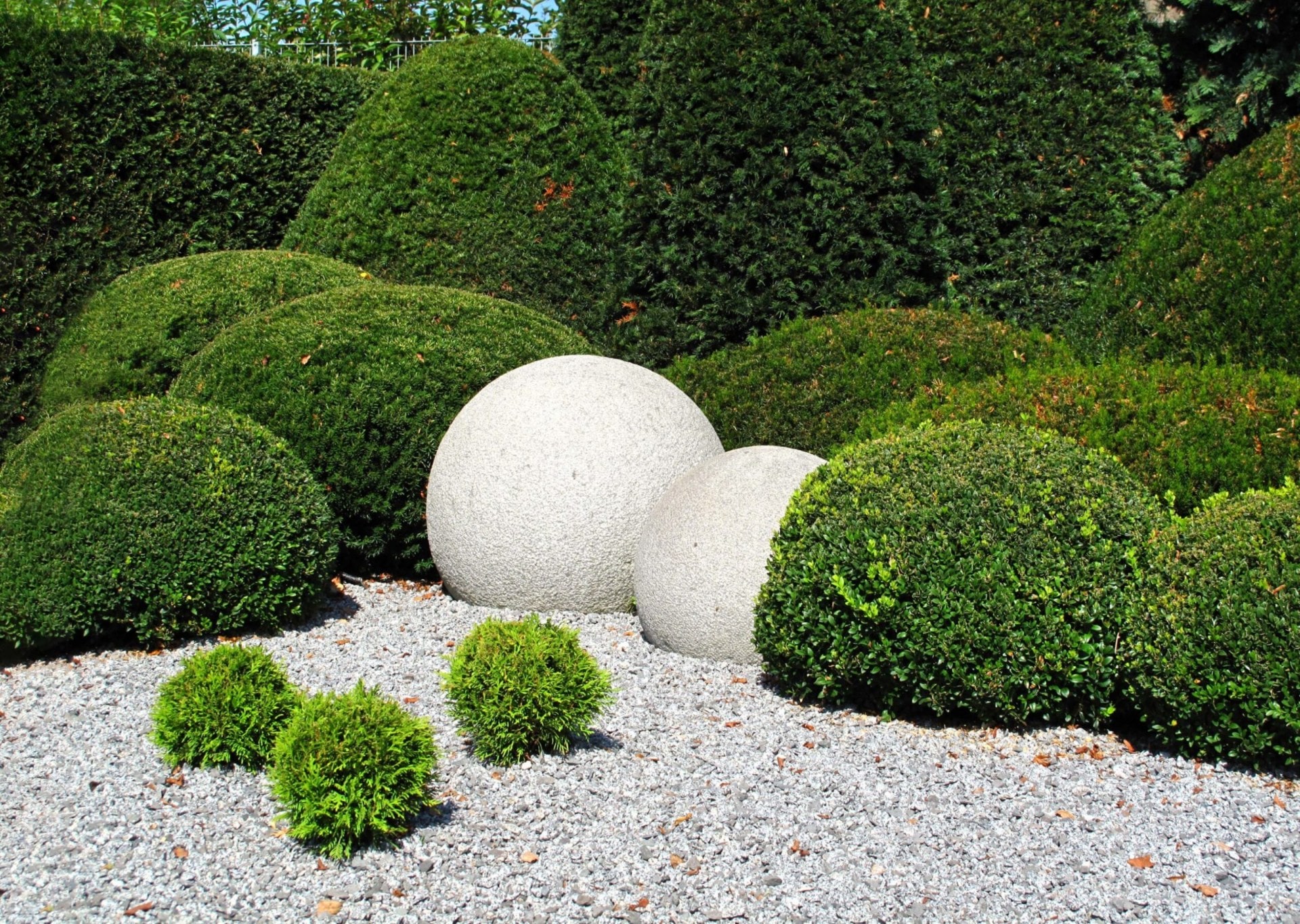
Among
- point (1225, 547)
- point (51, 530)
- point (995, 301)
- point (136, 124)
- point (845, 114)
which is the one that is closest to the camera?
point (1225, 547)

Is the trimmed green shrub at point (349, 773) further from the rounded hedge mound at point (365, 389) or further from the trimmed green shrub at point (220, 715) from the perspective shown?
the rounded hedge mound at point (365, 389)

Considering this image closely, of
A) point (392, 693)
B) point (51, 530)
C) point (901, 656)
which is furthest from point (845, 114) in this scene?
point (51, 530)

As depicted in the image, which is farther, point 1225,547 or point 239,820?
point 1225,547

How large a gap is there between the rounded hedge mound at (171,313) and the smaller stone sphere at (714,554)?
11.9 feet

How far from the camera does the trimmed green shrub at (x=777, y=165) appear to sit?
8.16 m

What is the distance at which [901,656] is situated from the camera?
16.3 ft

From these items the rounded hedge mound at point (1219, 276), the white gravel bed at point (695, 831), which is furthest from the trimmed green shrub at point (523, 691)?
the rounded hedge mound at point (1219, 276)

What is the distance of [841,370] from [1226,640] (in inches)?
137

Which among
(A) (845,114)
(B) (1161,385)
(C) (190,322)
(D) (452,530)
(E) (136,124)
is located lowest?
(D) (452,530)

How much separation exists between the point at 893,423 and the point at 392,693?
3266 mm

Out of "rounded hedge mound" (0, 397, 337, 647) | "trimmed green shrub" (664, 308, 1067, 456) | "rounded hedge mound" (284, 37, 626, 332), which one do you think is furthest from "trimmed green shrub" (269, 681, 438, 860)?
"rounded hedge mound" (284, 37, 626, 332)

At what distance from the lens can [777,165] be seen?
8234 millimetres

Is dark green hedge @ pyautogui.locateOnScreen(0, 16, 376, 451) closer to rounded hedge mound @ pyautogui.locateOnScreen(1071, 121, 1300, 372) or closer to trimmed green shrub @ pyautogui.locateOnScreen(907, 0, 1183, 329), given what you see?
trimmed green shrub @ pyautogui.locateOnScreen(907, 0, 1183, 329)

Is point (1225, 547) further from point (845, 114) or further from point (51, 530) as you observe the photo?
point (51, 530)
